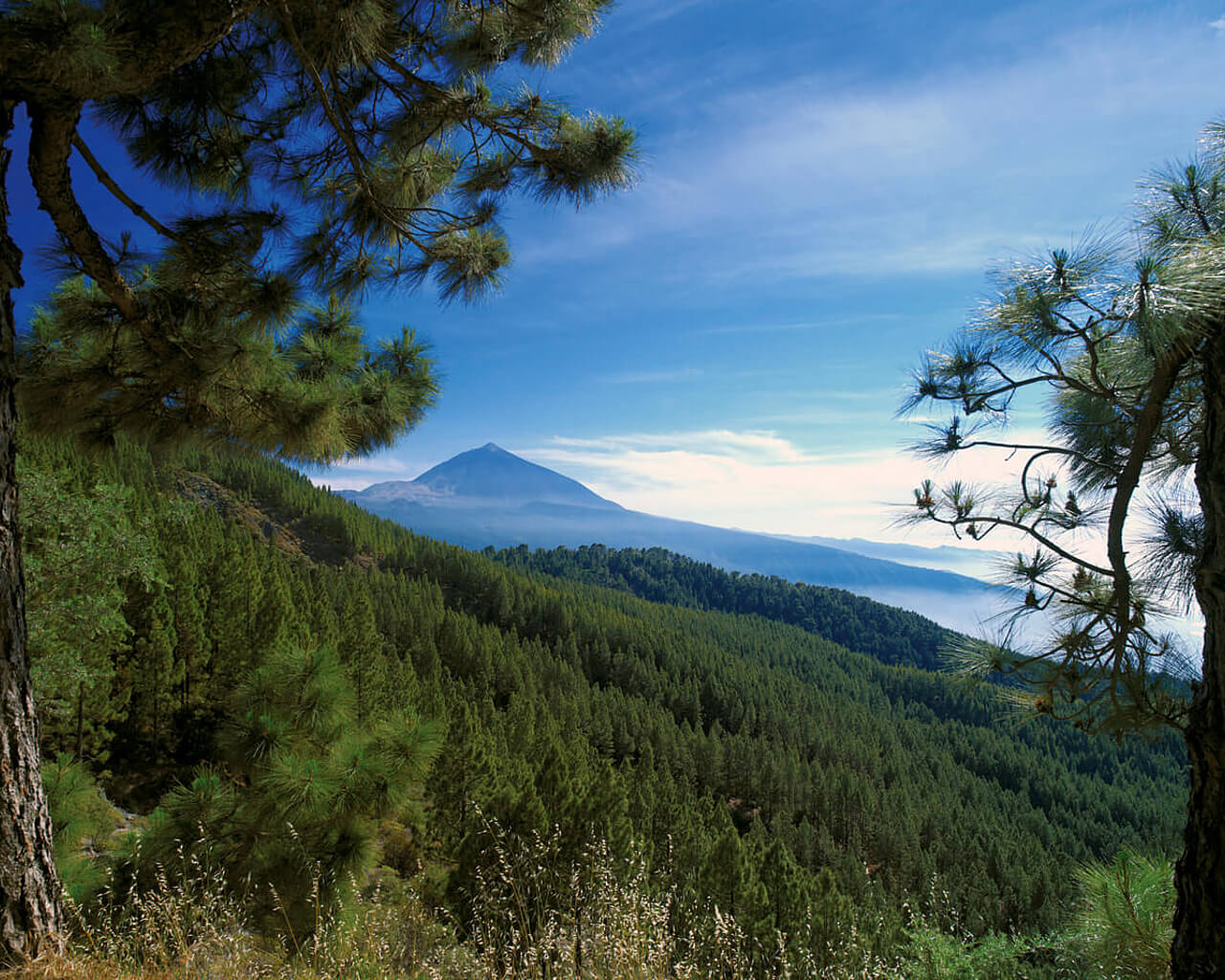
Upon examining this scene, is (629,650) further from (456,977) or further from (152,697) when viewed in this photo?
(456,977)

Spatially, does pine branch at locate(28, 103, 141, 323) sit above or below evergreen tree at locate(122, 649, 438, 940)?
above

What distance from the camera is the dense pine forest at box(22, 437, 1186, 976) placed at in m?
4.26

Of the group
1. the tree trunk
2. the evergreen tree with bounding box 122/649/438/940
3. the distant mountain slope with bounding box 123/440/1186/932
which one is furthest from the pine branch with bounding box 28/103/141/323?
the tree trunk

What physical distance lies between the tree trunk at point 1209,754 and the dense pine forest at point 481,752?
0.37 m

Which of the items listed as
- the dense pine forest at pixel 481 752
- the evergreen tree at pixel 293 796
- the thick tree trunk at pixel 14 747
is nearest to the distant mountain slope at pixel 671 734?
the dense pine forest at pixel 481 752

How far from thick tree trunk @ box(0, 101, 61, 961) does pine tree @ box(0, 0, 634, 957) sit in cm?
2

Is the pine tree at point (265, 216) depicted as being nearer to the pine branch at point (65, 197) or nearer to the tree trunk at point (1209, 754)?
the pine branch at point (65, 197)

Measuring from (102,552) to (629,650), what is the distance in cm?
5408

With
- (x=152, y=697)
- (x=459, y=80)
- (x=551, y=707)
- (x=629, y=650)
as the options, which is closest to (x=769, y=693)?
(x=629, y=650)

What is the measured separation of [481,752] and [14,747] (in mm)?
15570

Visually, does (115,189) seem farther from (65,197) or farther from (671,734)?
(671,734)

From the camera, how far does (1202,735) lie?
2.03 meters

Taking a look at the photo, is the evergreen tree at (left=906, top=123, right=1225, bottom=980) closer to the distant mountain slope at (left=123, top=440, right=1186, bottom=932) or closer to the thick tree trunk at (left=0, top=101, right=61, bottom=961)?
the distant mountain slope at (left=123, top=440, right=1186, bottom=932)

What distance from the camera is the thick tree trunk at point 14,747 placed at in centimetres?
204
